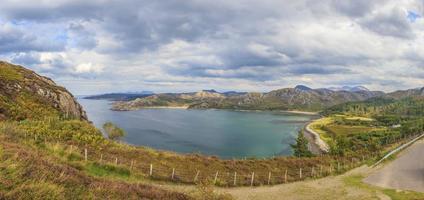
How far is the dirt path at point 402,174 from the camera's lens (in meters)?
40.3

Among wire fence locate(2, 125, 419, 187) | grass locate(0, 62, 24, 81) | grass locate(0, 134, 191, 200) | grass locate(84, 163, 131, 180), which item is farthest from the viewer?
grass locate(0, 62, 24, 81)

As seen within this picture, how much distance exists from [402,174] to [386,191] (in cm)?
1310

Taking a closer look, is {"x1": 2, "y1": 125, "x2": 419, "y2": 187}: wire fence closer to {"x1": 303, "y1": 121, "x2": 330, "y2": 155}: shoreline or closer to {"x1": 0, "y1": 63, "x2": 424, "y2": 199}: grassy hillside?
{"x1": 0, "y1": 63, "x2": 424, "y2": 199}: grassy hillside

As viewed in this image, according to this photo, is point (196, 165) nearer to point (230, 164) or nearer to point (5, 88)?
point (230, 164)

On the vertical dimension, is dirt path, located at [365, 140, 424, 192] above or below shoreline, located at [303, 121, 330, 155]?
above

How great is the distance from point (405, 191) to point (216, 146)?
9650 cm

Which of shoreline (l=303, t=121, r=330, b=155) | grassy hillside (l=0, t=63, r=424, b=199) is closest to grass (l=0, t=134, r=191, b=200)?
grassy hillside (l=0, t=63, r=424, b=199)

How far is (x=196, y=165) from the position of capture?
42.4 metres

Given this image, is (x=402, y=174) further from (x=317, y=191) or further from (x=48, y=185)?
(x=48, y=185)

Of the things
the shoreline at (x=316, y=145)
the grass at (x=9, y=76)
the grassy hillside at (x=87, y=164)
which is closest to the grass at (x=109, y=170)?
the grassy hillside at (x=87, y=164)

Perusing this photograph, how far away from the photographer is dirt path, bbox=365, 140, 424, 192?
40344 mm

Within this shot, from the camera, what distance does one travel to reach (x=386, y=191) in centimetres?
3625

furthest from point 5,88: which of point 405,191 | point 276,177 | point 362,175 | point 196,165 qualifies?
point 405,191

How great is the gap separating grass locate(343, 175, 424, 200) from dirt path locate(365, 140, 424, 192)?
4.94 feet
